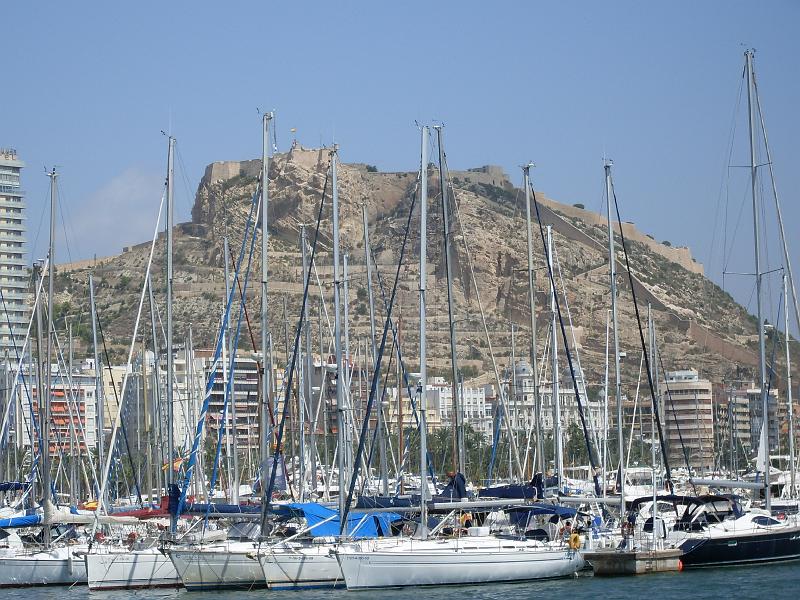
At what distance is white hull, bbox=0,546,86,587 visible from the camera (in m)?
37.8

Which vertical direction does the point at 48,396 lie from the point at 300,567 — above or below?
above

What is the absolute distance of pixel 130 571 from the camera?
120 ft

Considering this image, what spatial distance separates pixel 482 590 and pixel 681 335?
156613 millimetres

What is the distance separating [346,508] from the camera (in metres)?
35.3

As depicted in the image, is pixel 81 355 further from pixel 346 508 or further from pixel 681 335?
pixel 346 508

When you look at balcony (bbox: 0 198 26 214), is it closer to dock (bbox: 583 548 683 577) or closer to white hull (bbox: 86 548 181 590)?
white hull (bbox: 86 548 181 590)

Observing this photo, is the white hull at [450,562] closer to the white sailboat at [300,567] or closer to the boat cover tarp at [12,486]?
the white sailboat at [300,567]

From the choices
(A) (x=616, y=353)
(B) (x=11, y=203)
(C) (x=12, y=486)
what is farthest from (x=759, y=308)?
(B) (x=11, y=203)

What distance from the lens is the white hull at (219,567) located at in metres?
35.1

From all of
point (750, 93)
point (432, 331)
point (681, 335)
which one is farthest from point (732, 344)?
point (750, 93)

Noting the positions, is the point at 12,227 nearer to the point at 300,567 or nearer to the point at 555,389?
the point at 555,389

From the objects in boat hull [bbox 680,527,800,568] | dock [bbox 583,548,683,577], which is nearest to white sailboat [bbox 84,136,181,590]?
dock [bbox 583,548,683,577]

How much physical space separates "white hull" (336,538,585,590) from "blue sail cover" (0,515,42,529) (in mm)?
9837

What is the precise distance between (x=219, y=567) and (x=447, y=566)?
5224 millimetres
